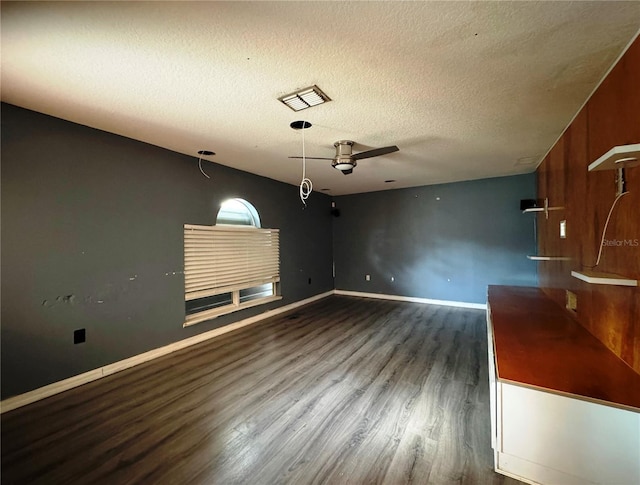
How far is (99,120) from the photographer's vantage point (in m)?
2.36

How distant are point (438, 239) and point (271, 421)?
4652 mm

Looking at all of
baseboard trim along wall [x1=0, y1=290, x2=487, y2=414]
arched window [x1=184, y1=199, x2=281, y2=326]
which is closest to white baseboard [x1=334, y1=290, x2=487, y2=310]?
baseboard trim along wall [x1=0, y1=290, x2=487, y2=414]

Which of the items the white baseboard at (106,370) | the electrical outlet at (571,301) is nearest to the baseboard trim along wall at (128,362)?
the white baseboard at (106,370)

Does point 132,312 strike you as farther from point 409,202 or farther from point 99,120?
point 409,202

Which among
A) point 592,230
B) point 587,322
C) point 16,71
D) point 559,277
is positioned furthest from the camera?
point 559,277

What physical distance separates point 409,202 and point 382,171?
1.67 meters

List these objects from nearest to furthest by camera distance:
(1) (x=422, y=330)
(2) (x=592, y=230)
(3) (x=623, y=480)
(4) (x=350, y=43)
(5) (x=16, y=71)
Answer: (3) (x=623, y=480) < (4) (x=350, y=43) < (5) (x=16, y=71) < (2) (x=592, y=230) < (1) (x=422, y=330)

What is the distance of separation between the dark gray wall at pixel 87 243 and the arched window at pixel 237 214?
28 cm

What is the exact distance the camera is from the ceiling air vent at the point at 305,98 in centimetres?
188

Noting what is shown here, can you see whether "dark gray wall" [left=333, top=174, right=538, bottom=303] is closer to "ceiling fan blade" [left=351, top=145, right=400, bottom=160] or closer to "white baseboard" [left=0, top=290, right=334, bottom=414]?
"white baseboard" [left=0, top=290, right=334, bottom=414]

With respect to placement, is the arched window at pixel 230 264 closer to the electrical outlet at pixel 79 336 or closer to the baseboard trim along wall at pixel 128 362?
the baseboard trim along wall at pixel 128 362

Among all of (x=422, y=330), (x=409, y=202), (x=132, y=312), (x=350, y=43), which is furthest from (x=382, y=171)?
(x=132, y=312)

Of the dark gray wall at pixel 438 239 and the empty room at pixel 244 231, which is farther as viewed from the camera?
the dark gray wall at pixel 438 239

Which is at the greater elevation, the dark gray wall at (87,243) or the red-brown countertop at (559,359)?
the dark gray wall at (87,243)
